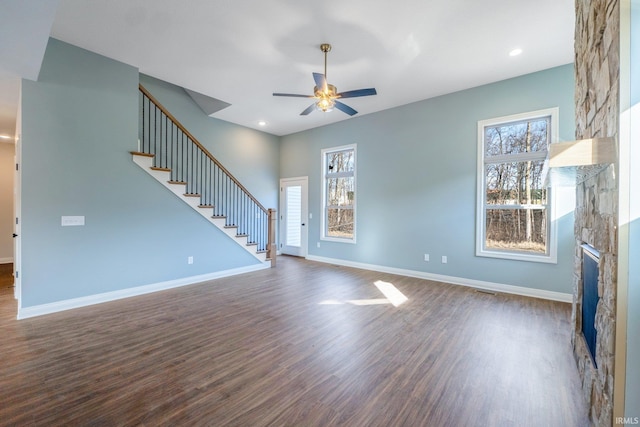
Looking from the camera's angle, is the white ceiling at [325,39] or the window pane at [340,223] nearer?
the white ceiling at [325,39]

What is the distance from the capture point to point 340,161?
6.45m

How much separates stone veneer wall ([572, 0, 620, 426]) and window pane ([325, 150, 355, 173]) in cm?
428

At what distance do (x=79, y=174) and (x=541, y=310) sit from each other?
6.28 meters

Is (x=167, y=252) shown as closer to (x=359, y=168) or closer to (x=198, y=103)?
(x=198, y=103)

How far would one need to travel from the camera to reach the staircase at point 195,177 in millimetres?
4402

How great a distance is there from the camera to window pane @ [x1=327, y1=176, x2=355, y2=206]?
623 cm

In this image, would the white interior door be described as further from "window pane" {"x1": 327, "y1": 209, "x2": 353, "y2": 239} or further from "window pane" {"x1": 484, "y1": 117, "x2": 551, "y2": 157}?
"window pane" {"x1": 484, "y1": 117, "x2": 551, "y2": 157}

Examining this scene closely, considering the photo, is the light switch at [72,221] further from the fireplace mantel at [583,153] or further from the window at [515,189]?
the window at [515,189]

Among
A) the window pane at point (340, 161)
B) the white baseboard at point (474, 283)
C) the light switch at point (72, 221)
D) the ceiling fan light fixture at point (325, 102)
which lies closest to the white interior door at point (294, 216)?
the window pane at point (340, 161)

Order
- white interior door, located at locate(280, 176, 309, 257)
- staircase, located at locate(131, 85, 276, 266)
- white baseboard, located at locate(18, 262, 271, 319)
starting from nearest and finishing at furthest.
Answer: white baseboard, located at locate(18, 262, 271, 319), staircase, located at locate(131, 85, 276, 266), white interior door, located at locate(280, 176, 309, 257)

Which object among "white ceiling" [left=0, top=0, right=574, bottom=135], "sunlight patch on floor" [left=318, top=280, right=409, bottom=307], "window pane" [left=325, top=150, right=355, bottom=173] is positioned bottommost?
"sunlight patch on floor" [left=318, top=280, right=409, bottom=307]

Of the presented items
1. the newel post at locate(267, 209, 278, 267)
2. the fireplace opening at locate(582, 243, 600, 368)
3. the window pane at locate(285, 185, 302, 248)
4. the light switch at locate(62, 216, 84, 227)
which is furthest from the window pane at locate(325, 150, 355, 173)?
the light switch at locate(62, 216, 84, 227)

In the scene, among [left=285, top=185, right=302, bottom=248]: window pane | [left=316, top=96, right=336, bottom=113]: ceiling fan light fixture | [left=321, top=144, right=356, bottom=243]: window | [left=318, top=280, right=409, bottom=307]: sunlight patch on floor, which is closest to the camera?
[left=316, top=96, right=336, bottom=113]: ceiling fan light fixture

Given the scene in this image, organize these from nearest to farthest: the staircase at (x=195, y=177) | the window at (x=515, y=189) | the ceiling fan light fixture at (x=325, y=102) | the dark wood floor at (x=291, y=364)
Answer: the dark wood floor at (x=291, y=364), the ceiling fan light fixture at (x=325, y=102), the window at (x=515, y=189), the staircase at (x=195, y=177)
